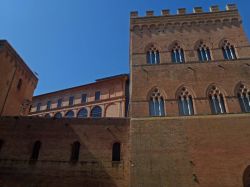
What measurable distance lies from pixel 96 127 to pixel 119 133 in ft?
4.90

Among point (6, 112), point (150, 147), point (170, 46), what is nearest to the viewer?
point (150, 147)

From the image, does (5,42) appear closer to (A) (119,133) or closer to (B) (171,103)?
(A) (119,133)

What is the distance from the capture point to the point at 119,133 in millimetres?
14539

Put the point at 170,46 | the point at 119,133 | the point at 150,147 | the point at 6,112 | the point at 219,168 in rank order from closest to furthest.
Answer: the point at 219,168 → the point at 150,147 → the point at 119,133 → the point at 170,46 → the point at 6,112

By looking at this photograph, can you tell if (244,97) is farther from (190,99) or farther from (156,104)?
(156,104)

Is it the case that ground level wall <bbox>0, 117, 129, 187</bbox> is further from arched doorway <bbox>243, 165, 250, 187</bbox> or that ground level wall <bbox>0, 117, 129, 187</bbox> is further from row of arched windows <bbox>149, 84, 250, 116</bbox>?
arched doorway <bbox>243, 165, 250, 187</bbox>

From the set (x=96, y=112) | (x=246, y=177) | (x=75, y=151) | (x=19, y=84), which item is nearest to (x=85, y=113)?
(x=96, y=112)

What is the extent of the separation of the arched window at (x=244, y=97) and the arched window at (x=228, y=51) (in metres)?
2.46

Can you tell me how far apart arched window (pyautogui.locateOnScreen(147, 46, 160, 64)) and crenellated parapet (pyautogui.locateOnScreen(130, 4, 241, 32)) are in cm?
201

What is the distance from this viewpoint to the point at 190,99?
14742mm

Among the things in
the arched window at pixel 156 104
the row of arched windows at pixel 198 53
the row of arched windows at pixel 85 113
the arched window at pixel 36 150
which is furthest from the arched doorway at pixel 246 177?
the row of arched windows at pixel 85 113

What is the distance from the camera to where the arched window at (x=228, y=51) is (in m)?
16.3

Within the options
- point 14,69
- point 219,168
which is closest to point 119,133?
point 219,168

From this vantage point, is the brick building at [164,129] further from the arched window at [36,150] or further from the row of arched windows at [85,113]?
the row of arched windows at [85,113]
